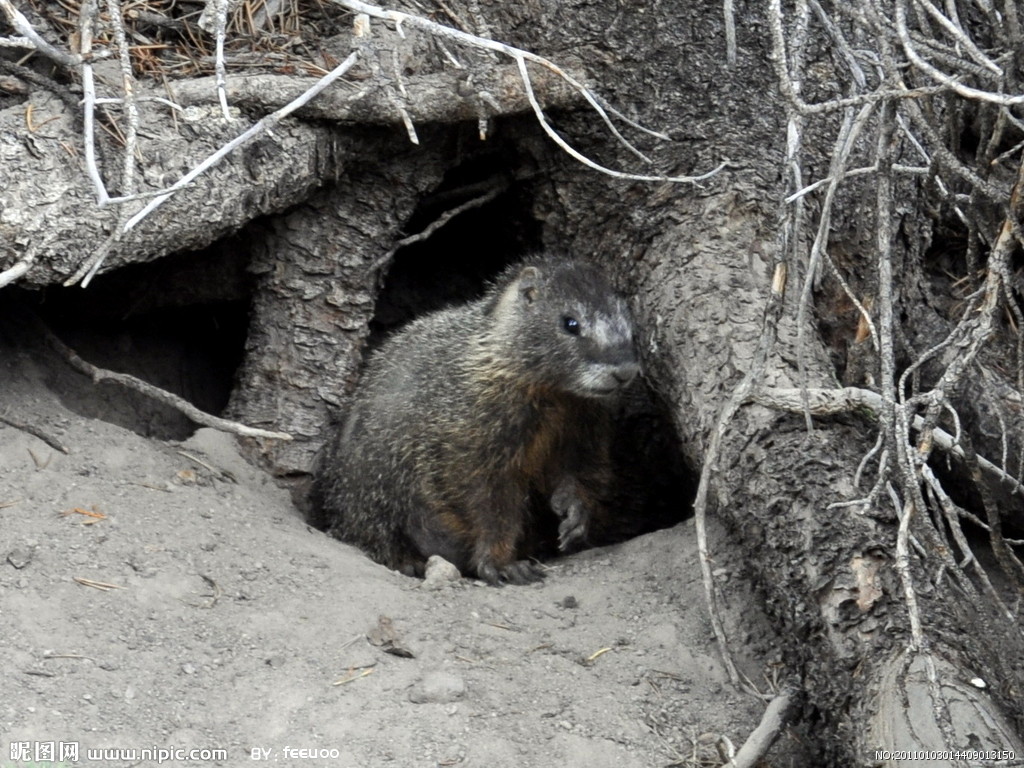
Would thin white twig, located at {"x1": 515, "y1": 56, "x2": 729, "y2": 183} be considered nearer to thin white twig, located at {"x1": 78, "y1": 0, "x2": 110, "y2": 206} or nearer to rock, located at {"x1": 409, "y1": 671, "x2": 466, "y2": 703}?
thin white twig, located at {"x1": 78, "y1": 0, "x2": 110, "y2": 206}

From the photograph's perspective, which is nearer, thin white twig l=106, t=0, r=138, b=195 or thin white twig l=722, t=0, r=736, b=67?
thin white twig l=106, t=0, r=138, b=195

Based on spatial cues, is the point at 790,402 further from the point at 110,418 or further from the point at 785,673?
the point at 110,418

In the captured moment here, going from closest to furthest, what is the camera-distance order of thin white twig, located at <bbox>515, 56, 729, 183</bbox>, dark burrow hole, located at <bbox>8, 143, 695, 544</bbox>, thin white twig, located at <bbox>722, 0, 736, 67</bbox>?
thin white twig, located at <bbox>515, 56, 729, 183</bbox>, thin white twig, located at <bbox>722, 0, 736, 67</bbox>, dark burrow hole, located at <bbox>8, 143, 695, 544</bbox>

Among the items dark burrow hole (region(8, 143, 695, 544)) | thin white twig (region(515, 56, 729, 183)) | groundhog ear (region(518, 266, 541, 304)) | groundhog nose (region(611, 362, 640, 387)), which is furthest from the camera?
dark burrow hole (region(8, 143, 695, 544))

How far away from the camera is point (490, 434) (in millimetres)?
5668

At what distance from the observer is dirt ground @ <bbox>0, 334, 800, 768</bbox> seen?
148 inches

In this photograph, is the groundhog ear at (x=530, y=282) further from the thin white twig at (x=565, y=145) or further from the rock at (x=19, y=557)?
the rock at (x=19, y=557)

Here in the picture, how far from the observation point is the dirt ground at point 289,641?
148 inches

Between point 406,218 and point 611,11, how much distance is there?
143cm

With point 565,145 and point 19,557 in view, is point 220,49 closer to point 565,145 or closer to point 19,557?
point 565,145

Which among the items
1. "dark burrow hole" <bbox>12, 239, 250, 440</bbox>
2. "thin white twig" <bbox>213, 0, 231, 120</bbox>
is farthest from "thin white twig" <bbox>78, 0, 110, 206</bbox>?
"dark burrow hole" <bbox>12, 239, 250, 440</bbox>

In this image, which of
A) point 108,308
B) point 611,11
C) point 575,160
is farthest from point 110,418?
point 611,11

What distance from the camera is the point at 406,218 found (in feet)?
19.9

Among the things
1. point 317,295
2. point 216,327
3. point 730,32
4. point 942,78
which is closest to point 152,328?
point 216,327
